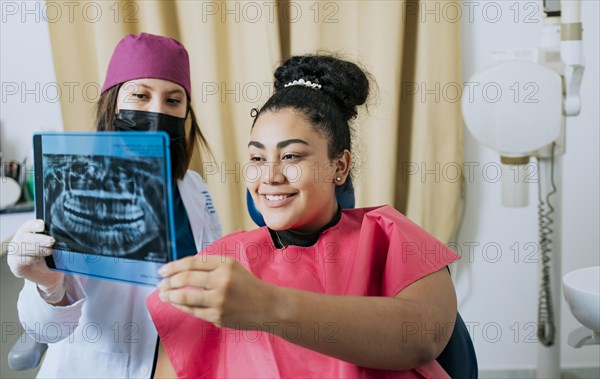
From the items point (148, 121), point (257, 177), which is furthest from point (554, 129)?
point (148, 121)

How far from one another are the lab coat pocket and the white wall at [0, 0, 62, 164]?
0.96 metres

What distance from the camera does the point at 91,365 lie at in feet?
4.08

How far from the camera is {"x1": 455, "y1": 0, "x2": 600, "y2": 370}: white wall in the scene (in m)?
2.09

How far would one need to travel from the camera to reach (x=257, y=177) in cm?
104

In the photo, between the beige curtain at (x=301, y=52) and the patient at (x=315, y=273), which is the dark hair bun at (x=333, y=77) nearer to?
the patient at (x=315, y=273)

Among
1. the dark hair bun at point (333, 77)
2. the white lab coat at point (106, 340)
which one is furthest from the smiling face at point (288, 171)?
the white lab coat at point (106, 340)

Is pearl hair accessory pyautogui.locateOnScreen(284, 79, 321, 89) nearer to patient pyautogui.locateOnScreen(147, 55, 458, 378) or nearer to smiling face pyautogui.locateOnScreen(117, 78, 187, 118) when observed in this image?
patient pyautogui.locateOnScreen(147, 55, 458, 378)

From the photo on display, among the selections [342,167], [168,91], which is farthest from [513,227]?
[168,91]

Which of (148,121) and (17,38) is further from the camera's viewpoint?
(17,38)

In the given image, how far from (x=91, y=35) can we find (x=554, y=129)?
1.32 metres

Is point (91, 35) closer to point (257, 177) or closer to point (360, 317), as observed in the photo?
point (257, 177)

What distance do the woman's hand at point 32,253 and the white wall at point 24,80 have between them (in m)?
1.10

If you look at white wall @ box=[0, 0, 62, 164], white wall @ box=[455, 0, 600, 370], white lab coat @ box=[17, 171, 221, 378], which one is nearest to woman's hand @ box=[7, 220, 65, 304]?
white lab coat @ box=[17, 171, 221, 378]

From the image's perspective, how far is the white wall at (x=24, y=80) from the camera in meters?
2.02
